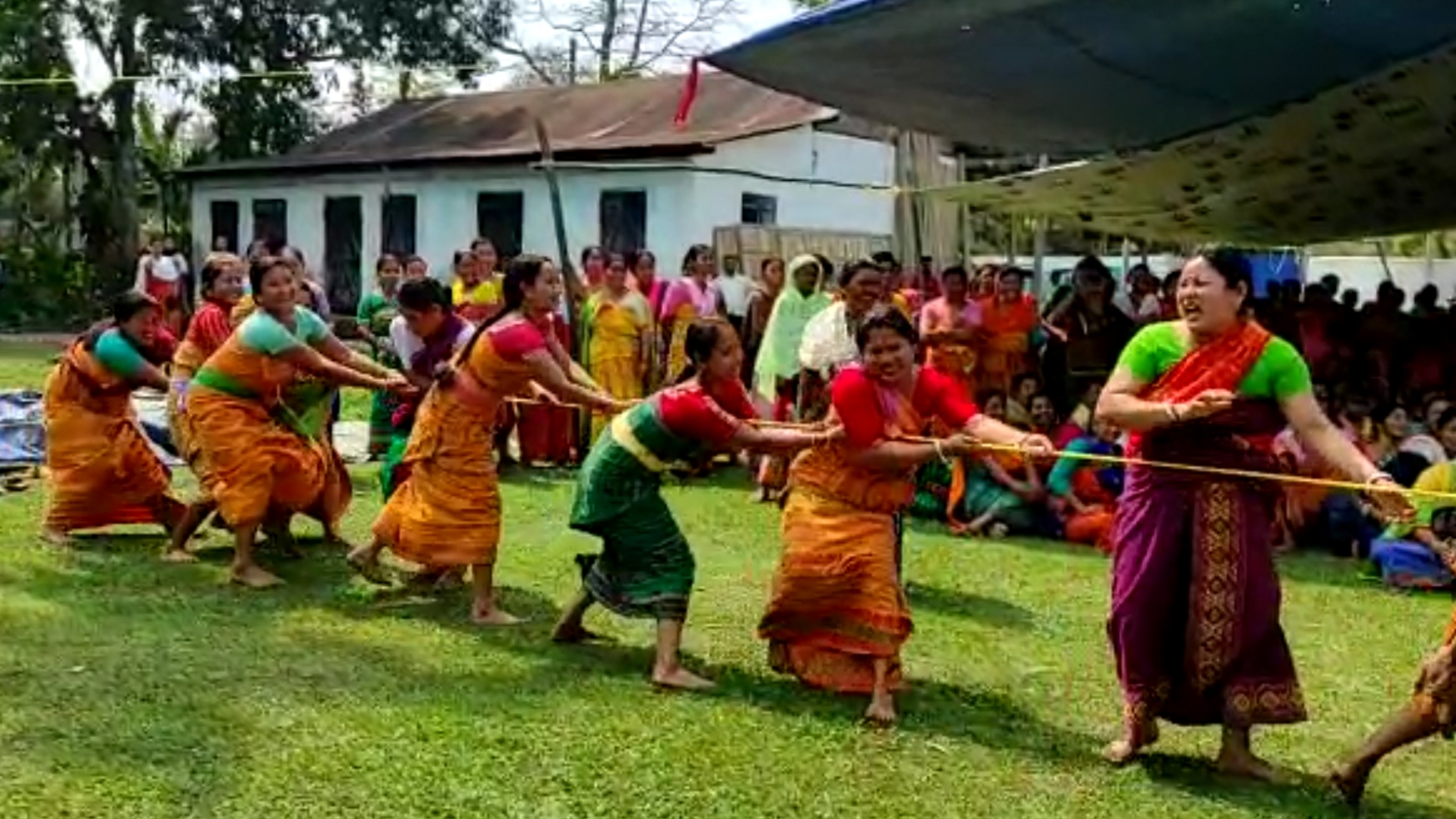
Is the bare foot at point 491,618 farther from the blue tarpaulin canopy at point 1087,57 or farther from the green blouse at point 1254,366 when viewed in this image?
the blue tarpaulin canopy at point 1087,57

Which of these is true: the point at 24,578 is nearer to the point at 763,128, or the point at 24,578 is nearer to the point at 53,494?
the point at 53,494

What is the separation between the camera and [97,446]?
7.95 meters

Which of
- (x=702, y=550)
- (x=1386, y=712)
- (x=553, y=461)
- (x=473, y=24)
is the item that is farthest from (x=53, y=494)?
(x=473, y=24)

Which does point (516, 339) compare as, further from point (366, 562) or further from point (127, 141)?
point (127, 141)

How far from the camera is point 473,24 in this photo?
Answer: 28.2 metres

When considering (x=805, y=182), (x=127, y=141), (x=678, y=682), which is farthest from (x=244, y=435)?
(x=127, y=141)

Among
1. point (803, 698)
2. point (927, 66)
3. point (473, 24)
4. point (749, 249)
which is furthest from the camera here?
point (473, 24)

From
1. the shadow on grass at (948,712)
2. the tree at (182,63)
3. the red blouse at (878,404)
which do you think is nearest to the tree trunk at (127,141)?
the tree at (182,63)

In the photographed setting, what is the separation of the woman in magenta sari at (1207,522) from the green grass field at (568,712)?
0.24 meters

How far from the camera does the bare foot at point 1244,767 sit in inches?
186

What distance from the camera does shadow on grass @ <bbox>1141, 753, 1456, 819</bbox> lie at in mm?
4496

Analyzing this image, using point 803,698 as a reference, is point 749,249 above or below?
above

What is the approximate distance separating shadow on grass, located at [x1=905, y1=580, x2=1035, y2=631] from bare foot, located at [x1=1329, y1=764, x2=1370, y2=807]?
2172mm

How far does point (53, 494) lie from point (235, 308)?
1.20 m
